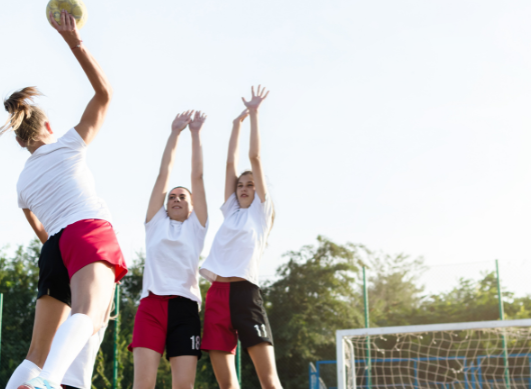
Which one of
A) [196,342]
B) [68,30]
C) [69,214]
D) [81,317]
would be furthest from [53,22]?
[196,342]

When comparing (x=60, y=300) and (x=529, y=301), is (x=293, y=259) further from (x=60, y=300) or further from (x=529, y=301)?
(x=60, y=300)

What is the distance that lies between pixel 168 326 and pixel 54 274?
5.05 feet

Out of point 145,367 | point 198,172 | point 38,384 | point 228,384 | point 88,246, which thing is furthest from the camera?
point 198,172

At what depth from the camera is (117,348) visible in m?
9.10

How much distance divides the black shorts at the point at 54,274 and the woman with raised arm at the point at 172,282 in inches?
55.2

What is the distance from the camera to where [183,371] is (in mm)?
4031

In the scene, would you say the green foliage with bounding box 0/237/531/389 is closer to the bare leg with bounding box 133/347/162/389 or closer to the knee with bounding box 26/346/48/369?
the bare leg with bounding box 133/347/162/389

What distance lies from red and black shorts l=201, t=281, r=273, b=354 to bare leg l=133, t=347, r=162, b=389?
14.1 inches

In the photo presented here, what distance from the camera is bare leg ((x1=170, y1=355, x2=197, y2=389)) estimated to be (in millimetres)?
3996

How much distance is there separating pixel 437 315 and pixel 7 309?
8.01m

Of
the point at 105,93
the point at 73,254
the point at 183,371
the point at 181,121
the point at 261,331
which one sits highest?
the point at 181,121

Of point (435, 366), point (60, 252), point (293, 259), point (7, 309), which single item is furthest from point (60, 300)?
point (293, 259)

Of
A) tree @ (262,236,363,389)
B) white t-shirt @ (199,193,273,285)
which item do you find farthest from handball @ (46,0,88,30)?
tree @ (262,236,363,389)

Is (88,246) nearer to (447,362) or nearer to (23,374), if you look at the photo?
(23,374)
